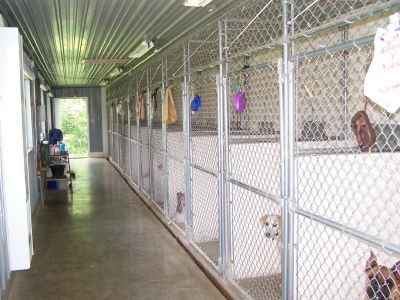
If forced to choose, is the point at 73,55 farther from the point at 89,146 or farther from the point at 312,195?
the point at 89,146

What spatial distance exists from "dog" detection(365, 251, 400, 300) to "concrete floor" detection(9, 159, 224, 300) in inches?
60.3

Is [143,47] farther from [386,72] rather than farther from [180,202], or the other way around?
[386,72]

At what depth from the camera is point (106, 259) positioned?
4.58m

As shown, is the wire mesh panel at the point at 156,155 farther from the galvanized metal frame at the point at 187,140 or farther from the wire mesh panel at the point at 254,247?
the wire mesh panel at the point at 254,247

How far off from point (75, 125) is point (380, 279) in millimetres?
15402

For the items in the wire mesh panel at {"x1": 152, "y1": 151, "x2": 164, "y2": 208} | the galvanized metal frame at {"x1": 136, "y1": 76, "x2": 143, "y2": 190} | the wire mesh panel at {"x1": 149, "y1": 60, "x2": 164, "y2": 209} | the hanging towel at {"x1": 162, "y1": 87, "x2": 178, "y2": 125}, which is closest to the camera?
the hanging towel at {"x1": 162, "y1": 87, "x2": 178, "y2": 125}

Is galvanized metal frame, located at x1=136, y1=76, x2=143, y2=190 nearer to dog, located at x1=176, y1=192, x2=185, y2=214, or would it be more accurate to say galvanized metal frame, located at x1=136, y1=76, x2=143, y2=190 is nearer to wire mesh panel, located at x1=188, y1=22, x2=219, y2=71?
wire mesh panel, located at x1=188, y1=22, x2=219, y2=71

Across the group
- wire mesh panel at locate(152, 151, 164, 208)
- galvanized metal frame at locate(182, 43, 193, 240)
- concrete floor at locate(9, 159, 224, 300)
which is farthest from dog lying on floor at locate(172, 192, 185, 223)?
wire mesh panel at locate(152, 151, 164, 208)

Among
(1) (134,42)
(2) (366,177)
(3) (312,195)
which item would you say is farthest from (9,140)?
(1) (134,42)

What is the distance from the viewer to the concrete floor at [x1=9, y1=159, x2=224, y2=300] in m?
3.75

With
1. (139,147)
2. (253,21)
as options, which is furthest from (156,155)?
(253,21)

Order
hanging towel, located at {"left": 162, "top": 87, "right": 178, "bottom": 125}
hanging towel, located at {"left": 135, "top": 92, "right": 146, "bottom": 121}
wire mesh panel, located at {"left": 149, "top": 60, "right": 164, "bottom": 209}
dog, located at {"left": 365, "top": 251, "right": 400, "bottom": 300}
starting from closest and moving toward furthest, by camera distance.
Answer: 1. dog, located at {"left": 365, "top": 251, "right": 400, "bottom": 300}
2. hanging towel, located at {"left": 162, "top": 87, "right": 178, "bottom": 125}
3. wire mesh panel, located at {"left": 149, "top": 60, "right": 164, "bottom": 209}
4. hanging towel, located at {"left": 135, "top": 92, "right": 146, "bottom": 121}

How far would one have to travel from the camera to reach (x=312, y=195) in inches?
106

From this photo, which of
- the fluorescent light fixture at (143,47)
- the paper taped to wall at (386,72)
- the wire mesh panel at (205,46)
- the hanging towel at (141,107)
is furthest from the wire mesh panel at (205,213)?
the hanging towel at (141,107)
